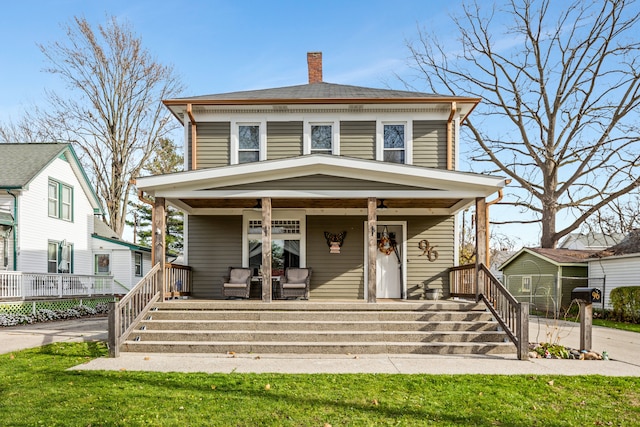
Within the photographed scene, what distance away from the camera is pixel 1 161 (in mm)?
17266

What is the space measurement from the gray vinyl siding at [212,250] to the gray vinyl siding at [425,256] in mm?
3688

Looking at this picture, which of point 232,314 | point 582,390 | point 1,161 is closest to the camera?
point 582,390

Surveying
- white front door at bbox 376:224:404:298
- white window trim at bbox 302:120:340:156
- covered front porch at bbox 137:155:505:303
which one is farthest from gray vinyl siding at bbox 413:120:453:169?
white window trim at bbox 302:120:340:156

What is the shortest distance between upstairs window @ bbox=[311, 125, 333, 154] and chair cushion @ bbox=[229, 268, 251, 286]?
3.39 metres

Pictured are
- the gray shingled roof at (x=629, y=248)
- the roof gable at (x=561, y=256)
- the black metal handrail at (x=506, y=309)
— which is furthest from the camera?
the roof gable at (x=561, y=256)

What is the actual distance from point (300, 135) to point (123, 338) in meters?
6.49

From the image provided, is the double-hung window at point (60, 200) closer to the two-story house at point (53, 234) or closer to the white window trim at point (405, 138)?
the two-story house at point (53, 234)

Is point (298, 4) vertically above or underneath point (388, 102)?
above

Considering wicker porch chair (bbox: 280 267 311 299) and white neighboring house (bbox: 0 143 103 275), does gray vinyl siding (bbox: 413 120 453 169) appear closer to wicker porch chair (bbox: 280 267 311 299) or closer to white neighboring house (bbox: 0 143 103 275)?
wicker porch chair (bbox: 280 267 311 299)

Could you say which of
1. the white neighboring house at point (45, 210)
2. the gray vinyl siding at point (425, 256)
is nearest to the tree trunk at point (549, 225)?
the gray vinyl siding at point (425, 256)

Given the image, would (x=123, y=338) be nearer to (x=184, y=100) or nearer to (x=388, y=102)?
(x=184, y=100)

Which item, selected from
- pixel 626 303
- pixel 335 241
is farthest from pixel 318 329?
pixel 626 303

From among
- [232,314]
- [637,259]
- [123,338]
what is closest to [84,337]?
[123,338]

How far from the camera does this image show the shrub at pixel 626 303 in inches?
605
